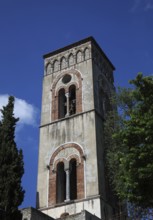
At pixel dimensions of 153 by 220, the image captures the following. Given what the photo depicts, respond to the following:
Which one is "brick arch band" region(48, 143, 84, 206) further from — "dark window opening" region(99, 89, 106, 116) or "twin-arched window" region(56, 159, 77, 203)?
"dark window opening" region(99, 89, 106, 116)

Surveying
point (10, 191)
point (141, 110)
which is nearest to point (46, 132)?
point (10, 191)

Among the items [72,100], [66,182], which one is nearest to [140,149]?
[66,182]

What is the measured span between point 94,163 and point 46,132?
5.45m

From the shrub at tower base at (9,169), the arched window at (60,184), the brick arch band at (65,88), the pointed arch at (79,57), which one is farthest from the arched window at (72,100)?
the shrub at tower base at (9,169)

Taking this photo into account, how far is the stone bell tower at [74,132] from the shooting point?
25141 millimetres

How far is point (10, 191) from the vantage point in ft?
60.6

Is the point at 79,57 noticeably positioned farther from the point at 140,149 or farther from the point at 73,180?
the point at 140,149

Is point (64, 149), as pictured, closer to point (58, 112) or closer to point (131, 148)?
point (58, 112)

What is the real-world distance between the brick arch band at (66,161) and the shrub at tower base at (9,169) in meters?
6.98

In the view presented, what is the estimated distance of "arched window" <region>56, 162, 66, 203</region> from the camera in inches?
1037

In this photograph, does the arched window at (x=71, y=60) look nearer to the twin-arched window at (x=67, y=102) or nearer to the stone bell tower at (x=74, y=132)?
the stone bell tower at (x=74, y=132)

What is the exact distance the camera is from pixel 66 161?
2712 centimetres

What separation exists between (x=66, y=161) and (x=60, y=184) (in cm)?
167

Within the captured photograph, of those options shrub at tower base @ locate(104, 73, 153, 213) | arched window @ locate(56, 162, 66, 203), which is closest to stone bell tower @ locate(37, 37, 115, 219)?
arched window @ locate(56, 162, 66, 203)
